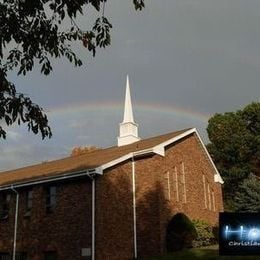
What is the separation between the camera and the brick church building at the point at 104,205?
2597cm

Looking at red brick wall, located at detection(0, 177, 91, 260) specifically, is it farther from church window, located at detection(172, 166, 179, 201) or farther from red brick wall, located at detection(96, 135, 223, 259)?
church window, located at detection(172, 166, 179, 201)

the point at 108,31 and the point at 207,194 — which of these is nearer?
the point at 108,31

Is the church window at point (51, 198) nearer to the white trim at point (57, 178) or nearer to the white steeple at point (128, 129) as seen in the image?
the white trim at point (57, 178)

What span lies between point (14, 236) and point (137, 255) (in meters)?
7.47

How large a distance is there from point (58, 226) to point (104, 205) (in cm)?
305

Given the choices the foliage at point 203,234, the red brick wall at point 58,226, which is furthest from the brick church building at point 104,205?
the foliage at point 203,234

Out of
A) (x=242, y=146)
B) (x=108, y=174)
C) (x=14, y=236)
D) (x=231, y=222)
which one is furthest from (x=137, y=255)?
(x=242, y=146)

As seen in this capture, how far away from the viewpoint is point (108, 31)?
366 inches

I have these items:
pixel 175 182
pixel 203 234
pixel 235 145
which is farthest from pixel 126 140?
pixel 235 145

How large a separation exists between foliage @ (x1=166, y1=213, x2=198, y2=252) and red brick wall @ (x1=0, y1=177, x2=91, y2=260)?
479cm

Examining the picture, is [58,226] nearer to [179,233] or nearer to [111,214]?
[111,214]

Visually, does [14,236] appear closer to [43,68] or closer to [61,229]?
[61,229]

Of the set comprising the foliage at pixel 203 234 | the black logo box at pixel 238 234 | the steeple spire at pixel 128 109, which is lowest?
the black logo box at pixel 238 234

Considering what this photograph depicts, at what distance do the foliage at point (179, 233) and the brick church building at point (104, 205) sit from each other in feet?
1.51
